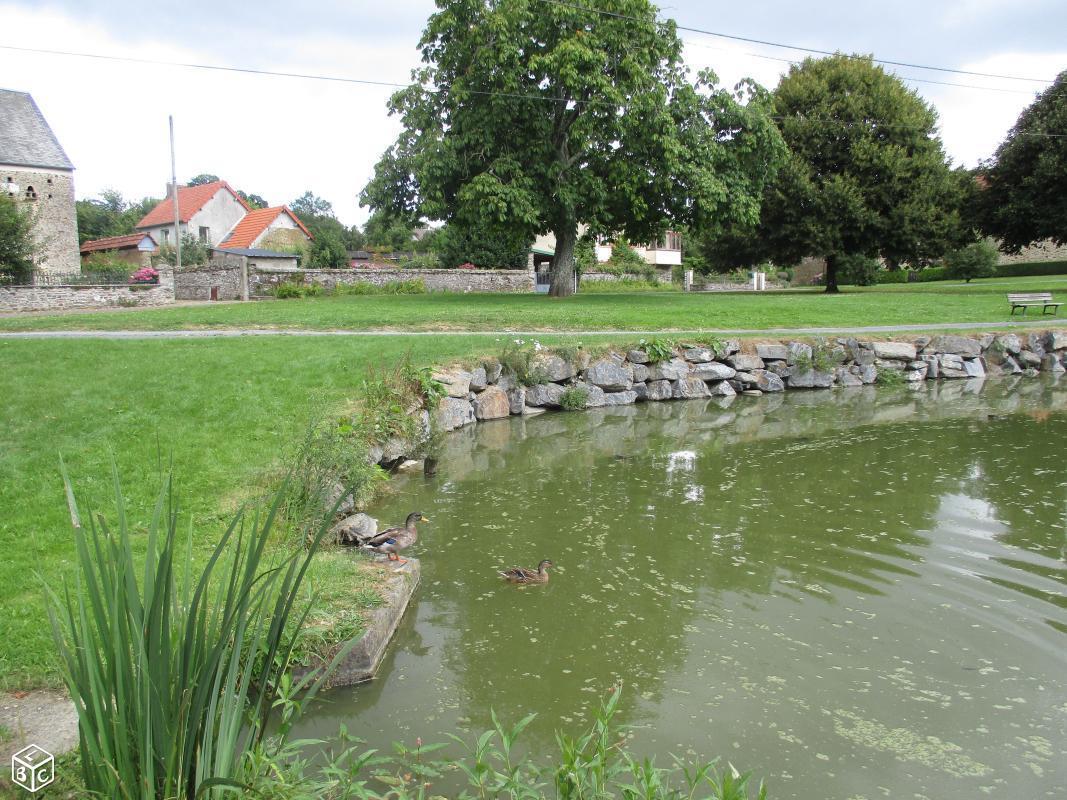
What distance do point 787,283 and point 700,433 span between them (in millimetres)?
50371

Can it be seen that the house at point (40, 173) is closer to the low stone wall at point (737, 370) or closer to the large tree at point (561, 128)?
the large tree at point (561, 128)

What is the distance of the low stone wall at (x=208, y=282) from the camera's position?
3212cm

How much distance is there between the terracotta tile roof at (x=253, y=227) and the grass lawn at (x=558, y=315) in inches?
1141

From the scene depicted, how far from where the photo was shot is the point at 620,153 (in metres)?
24.1

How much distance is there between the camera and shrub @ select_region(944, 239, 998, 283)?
45.4 meters

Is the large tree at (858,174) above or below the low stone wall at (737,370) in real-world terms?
above

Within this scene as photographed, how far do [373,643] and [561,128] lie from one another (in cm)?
2230

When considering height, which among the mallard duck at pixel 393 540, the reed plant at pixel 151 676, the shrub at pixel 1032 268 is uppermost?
the shrub at pixel 1032 268

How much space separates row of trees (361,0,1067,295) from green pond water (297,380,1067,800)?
15.0 m

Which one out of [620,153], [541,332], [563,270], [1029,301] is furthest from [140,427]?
[1029,301]

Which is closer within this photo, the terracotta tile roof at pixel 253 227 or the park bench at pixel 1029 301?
the park bench at pixel 1029 301

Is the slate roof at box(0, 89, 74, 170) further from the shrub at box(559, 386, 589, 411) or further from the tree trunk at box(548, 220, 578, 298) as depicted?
the shrub at box(559, 386, 589, 411)

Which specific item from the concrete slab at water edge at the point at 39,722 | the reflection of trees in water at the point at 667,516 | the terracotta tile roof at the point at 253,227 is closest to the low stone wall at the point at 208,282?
the terracotta tile roof at the point at 253,227

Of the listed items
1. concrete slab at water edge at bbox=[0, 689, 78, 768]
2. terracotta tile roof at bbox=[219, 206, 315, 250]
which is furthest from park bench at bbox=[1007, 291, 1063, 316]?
terracotta tile roof at bbox=[219, 206, 315, 250]
